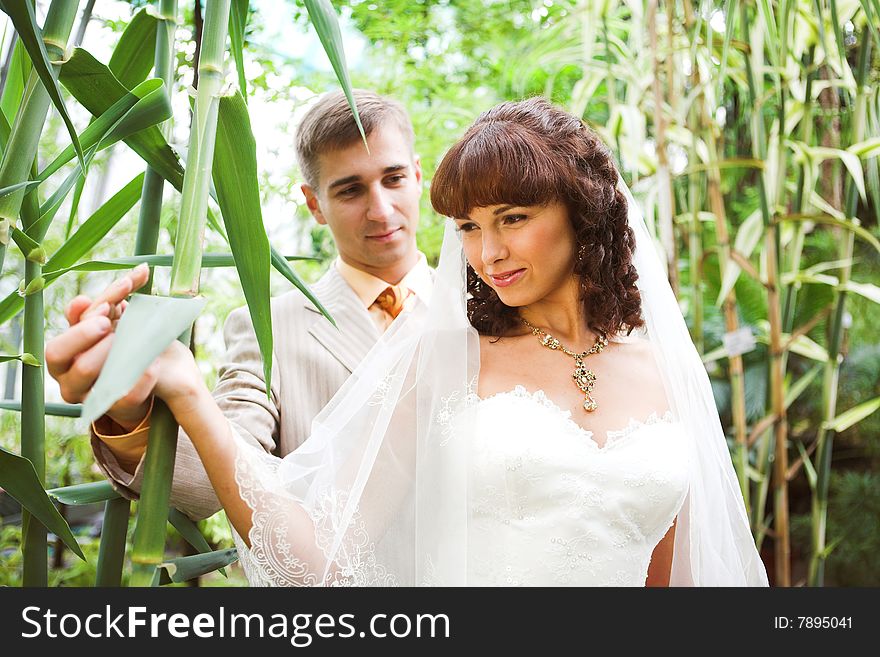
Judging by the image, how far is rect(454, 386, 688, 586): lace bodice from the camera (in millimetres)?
1246

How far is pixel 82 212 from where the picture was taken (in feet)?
9.82

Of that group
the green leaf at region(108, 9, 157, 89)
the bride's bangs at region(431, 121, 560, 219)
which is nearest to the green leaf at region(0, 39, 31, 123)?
the green leaf at region(108, 9, 157, 89)

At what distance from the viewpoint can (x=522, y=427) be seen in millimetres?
1266

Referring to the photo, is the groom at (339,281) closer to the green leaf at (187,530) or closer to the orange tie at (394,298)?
the orange tie at (394,298)

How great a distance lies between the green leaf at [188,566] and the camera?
2.22 ft

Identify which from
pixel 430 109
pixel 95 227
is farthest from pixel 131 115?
pixel 430 109

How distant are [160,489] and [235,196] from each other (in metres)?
0.24

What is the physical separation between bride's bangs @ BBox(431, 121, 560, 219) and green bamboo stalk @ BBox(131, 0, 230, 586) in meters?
0.61

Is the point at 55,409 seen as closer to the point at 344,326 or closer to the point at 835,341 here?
the point at 344,326

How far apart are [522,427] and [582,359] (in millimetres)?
203

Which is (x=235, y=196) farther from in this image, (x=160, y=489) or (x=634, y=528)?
(x=634, y=528)
